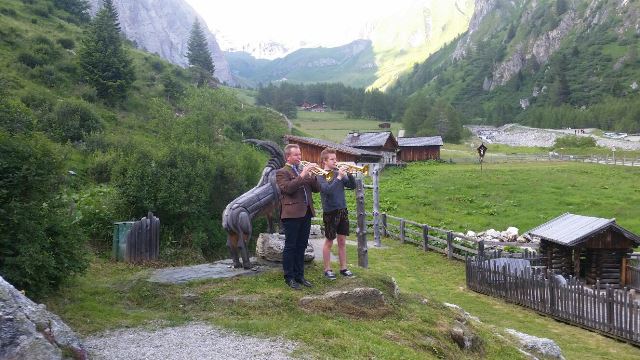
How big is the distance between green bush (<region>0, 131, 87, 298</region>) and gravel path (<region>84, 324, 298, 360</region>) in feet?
5.38

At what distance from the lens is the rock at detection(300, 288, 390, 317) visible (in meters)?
9.05

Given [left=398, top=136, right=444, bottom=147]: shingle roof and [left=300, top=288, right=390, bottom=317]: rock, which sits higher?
[left=398, top=136, right=444, bottom=147]: shingle roof

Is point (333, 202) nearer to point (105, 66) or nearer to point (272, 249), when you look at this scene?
point (272, 249)

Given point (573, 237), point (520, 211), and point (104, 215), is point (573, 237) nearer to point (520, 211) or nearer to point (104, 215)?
point (104, 215)

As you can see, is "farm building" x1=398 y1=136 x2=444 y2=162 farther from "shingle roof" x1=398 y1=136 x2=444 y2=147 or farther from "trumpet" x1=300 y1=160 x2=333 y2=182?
"trumpet" x1=300 y1=160 x2=333 y2=182

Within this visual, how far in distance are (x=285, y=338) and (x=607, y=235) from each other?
14.6 metres

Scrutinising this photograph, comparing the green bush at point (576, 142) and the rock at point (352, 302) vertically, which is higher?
the green bush at point (576, 142)

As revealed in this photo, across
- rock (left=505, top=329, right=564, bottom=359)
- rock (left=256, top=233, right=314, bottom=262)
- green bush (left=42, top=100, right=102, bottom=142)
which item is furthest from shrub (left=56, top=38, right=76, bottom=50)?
rock (left=505, top=329, right=564, bottom=359)

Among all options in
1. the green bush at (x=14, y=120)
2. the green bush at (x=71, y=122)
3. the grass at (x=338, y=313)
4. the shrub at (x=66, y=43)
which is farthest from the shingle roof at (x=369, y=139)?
the green bush at (x=14, y=120)

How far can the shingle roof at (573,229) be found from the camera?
695 inches

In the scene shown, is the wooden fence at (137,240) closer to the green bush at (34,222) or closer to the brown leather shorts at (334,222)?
the green bush at (34,222)

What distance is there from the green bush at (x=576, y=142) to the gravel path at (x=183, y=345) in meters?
92.6

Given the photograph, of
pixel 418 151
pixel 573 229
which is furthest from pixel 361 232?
pixel 418 151

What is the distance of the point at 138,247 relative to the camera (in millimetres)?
13406
